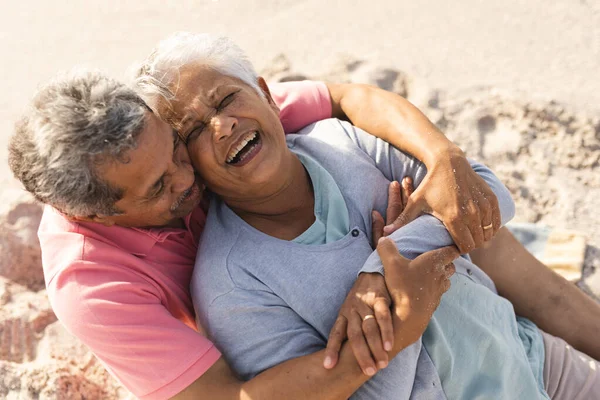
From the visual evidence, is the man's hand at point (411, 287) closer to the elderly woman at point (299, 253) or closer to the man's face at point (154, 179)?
the elderly woman at point (299, 253)

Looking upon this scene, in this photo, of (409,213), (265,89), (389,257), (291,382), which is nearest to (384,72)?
(265,89)

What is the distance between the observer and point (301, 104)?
2.78m

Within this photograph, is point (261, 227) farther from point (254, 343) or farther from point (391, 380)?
point (391, 380)

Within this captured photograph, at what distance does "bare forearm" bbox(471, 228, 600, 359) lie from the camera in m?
2.74

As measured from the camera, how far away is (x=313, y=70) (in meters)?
4.54

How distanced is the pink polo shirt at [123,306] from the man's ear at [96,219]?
0.08 ft

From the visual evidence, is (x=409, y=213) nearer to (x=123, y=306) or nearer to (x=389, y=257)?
(x=389, y=257)

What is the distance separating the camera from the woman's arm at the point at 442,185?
7.54 ft

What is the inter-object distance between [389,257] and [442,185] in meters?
0.42

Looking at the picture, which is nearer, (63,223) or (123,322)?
(123,322)

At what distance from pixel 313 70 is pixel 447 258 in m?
2.63

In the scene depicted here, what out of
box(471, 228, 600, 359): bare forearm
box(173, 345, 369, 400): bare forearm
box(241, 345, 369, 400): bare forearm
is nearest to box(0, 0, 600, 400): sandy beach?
box(471, 228, 600, 359): bare forearm

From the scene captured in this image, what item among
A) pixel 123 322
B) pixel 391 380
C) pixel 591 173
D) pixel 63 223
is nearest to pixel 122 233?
pixel 63 223

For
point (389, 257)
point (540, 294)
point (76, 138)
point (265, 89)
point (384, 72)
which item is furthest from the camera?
point (384, 72)
